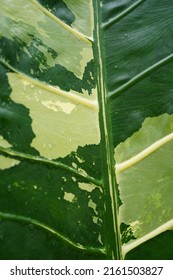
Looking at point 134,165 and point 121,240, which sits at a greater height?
point 134,165

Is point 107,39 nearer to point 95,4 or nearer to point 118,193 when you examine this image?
point 95,4

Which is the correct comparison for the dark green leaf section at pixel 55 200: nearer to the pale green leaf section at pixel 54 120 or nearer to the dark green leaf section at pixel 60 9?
the pale green leaf section at pixel 54 120

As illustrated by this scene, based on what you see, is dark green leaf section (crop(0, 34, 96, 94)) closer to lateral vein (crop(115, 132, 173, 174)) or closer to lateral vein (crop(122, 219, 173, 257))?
lateral vein (crop(115, 132, 173, 174))

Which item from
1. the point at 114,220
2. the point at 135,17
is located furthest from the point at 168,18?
the point at 114,220

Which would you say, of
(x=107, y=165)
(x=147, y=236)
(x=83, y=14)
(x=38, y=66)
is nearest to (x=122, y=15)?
(x=83, y=14)

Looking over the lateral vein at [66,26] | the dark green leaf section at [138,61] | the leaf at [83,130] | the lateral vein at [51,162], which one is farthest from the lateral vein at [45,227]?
the lateral vein at [66,26]

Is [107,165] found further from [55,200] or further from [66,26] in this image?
[66,26]
